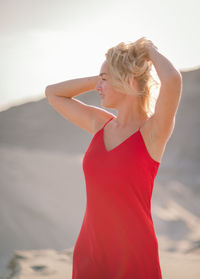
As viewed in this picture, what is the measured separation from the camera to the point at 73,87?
239 centimetres

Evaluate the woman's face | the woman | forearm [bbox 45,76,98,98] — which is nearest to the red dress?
the woman

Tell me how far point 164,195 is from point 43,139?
22.2ft

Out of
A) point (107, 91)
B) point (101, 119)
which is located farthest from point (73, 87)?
point (107, 91)

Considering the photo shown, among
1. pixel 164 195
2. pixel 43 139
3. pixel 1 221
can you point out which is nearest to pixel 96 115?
pixel 1 221

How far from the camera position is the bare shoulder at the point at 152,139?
1.86m

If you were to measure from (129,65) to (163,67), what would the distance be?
20cm

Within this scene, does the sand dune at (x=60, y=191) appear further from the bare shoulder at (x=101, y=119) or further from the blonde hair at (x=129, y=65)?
the blonde hair at (x=129, y=65)

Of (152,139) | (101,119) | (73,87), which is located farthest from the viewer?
(73,87)

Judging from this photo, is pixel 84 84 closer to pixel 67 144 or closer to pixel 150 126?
pixel 150 126

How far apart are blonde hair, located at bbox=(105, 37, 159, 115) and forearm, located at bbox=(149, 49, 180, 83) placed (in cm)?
8

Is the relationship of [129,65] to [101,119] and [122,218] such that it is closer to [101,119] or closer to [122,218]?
[101,119]

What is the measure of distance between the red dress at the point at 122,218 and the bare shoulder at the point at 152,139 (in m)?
0.02

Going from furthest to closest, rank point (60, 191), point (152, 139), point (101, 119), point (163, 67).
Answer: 1. point (60, 191)
2. point (101, 119)
3. point (152, 139)
4. point (163, 67)

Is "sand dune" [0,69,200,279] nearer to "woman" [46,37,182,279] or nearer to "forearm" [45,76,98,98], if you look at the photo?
"forearm" [45,76,98,98]
